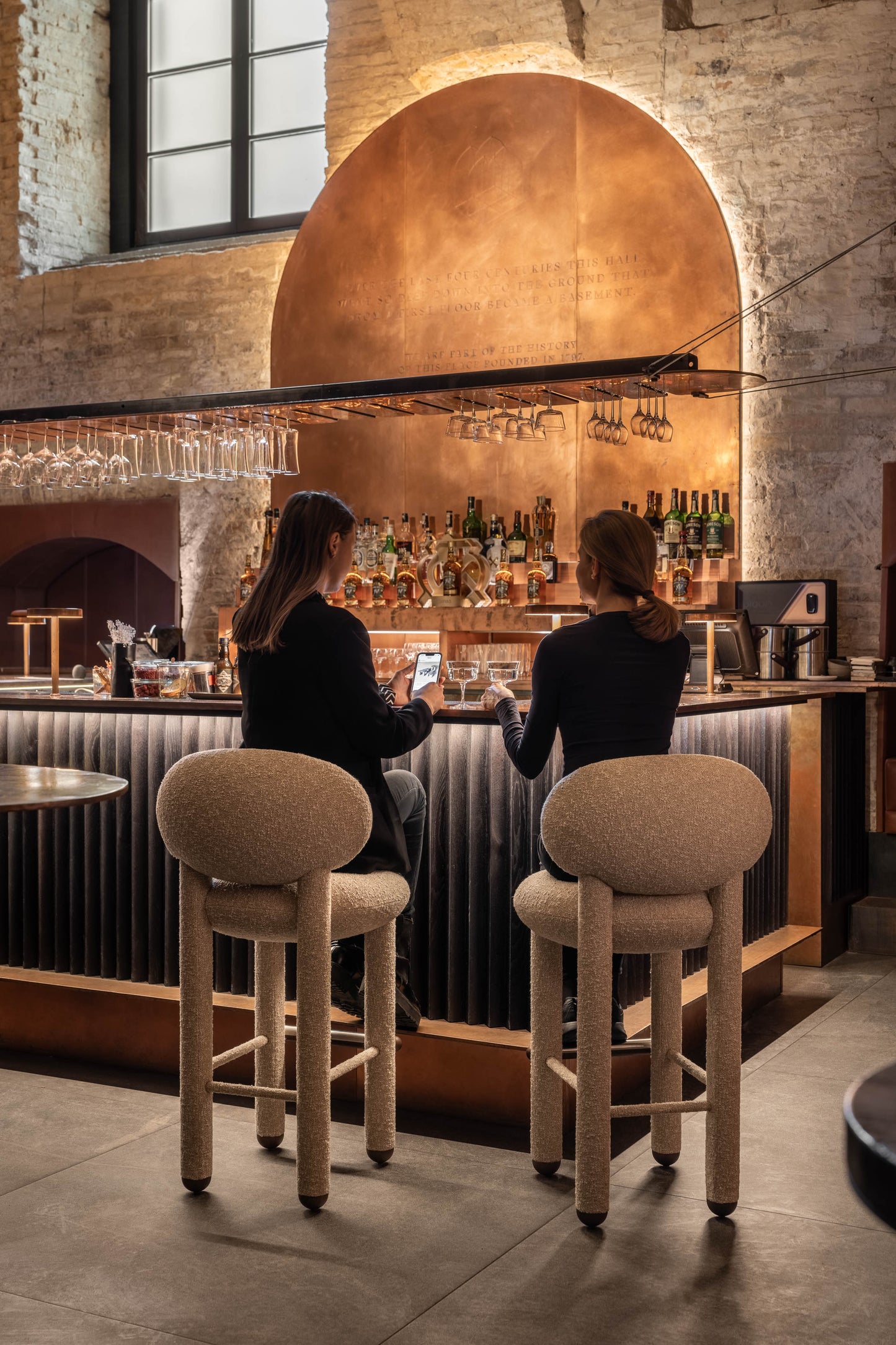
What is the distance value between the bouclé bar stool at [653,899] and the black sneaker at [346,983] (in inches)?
30.6

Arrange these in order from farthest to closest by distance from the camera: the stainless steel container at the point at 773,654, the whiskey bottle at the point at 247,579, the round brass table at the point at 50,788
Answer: the whiskey bottle at the point at 247,579
the stainless steel container at the point at 773,654
the round brass table at the point at 50,788

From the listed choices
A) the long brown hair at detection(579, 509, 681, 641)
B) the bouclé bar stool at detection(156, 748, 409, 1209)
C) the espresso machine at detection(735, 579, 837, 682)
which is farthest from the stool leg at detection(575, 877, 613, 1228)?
the espresso machine at detection(735, 579, 837, 682)

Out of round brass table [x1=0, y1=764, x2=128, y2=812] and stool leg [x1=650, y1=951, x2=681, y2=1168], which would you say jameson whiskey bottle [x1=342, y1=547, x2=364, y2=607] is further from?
stool leg [x1=650, y1=951, x2=681, y2=1168]

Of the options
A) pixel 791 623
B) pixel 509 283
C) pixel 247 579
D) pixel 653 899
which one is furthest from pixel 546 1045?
pixel 509 283

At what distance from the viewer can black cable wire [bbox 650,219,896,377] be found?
6.48 m

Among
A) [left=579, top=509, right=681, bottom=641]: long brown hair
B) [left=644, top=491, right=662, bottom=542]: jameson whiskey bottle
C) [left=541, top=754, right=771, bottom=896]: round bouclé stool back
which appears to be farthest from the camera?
[left=644, top=491, right=662, bottom=542]: jameson whiskey bottle

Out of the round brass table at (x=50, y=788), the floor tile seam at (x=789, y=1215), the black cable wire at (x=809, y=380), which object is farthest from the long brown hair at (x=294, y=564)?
the black cable wire at (x=809, y=380)

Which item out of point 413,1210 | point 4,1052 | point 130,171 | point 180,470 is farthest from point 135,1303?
point 130,171

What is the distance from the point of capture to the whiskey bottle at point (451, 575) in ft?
23.3

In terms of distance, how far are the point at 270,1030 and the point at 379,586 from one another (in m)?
4.12

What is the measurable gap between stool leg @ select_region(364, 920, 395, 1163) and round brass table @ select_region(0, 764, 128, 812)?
2.41ft

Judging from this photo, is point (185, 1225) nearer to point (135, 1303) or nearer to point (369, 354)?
point (135, 1303)

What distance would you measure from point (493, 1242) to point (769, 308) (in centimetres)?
531

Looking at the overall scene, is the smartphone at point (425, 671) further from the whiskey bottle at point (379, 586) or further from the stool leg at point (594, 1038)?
the whiskey bottle at point (379, 586)
